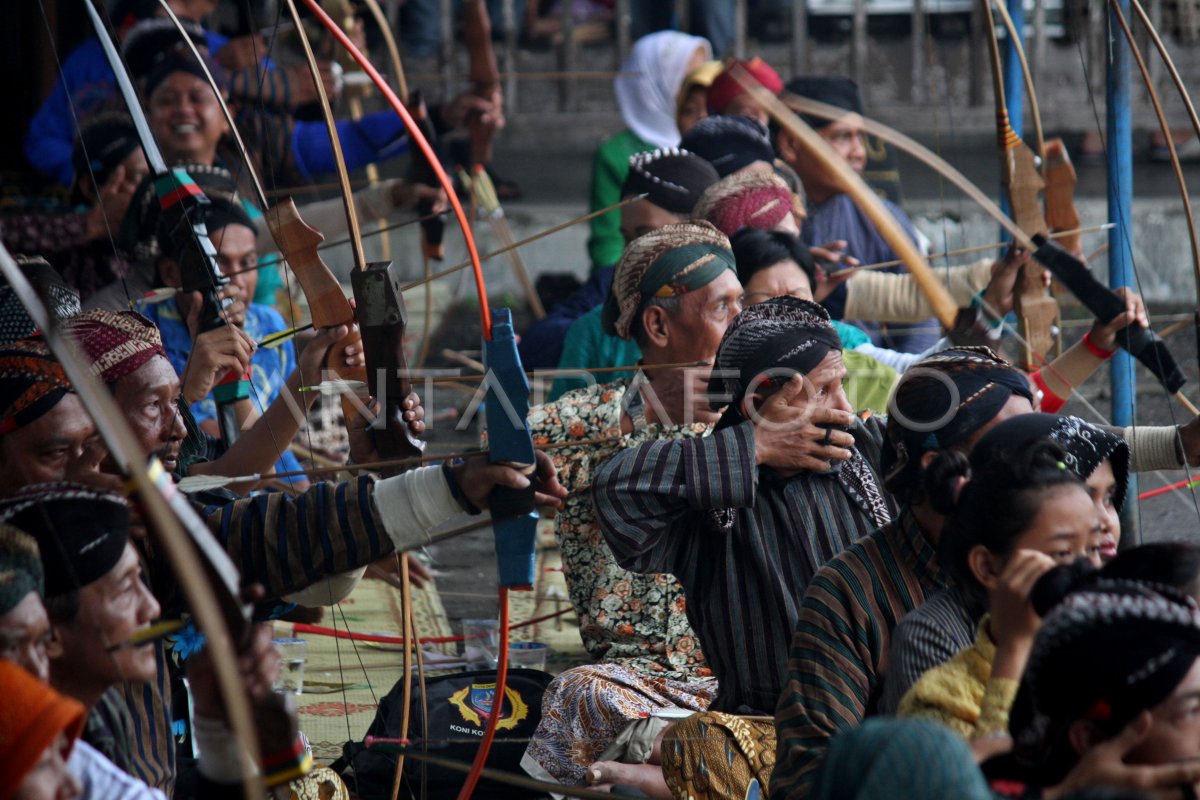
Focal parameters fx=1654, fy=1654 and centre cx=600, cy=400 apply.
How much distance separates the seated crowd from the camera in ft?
5.60

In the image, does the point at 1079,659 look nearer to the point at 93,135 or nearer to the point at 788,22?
the point at 93,135

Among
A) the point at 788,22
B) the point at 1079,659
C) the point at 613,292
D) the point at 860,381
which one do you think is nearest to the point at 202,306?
the point at 613,292

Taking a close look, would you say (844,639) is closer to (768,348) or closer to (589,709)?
(768,348)

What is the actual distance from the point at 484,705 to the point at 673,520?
2.20 feet

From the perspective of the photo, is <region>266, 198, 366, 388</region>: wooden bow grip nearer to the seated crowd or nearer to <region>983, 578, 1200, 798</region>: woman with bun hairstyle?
the seated crowd

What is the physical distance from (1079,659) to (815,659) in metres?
0.60

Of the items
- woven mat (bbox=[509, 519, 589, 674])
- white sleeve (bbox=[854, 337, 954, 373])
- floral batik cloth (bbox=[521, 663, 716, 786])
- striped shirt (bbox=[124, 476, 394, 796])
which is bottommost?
woven mat (bbox=[509, 519, 589, 674])

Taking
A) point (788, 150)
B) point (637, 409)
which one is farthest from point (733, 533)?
point (788, 150)

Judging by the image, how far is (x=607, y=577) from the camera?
3145mm

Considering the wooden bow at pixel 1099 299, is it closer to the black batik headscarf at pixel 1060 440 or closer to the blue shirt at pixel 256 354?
the black batik headscarf at pixel 1060 440

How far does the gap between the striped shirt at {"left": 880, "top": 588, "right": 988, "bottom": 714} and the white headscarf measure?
3.79m

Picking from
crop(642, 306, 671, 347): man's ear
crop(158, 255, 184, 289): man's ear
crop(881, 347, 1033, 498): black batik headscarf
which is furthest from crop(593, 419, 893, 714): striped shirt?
crop(158, 255, 184, 289): man's ear

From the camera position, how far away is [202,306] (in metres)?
3.12

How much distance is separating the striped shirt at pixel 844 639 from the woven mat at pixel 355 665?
3.69 ft
